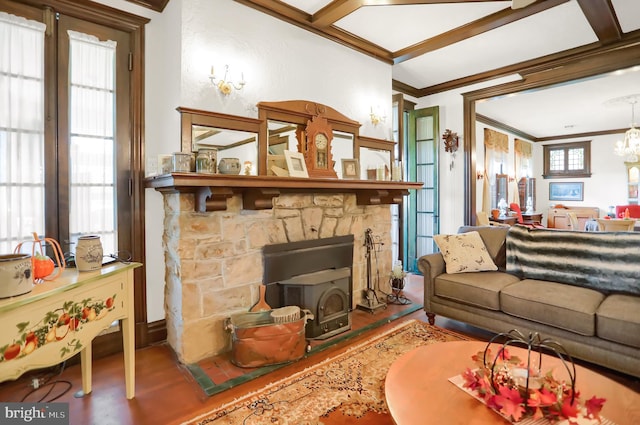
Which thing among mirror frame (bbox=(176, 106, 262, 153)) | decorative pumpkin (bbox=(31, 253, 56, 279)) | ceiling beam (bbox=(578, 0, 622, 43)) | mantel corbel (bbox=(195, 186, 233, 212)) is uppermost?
ceiling beam (bbox=(578, 0, 622, 43))

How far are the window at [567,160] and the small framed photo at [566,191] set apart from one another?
25cm

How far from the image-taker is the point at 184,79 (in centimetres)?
237

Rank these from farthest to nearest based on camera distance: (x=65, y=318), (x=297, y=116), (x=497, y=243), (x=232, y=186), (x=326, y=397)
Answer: (x=497, y=243)
(x=297, y=116)
(x=232, y=186)
(x=326, y=397)
(x=65, y=318)

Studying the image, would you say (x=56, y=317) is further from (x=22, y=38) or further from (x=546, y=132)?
(x=546, y=132)

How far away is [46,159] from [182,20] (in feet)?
4.39

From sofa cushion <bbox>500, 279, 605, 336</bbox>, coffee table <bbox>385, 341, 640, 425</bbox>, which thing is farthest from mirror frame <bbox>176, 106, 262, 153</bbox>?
sofa cushion <bbox>500, 279, 605, 336</bbox>

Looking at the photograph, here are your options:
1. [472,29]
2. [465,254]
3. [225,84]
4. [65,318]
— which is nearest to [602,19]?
[472,29]

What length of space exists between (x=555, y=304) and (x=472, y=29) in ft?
8.35

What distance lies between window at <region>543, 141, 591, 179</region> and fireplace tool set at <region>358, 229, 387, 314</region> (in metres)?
8.39

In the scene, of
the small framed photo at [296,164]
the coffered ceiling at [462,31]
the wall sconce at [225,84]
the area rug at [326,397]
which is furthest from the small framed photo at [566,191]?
the wall sconce at [225,84]

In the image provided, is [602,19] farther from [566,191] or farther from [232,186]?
[566,191]

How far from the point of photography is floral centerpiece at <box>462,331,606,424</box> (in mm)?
1181

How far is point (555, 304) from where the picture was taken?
2.32m

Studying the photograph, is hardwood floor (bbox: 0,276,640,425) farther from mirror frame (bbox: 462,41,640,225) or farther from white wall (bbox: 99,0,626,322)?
mirror frame (bbox: 462,41,640,225)
